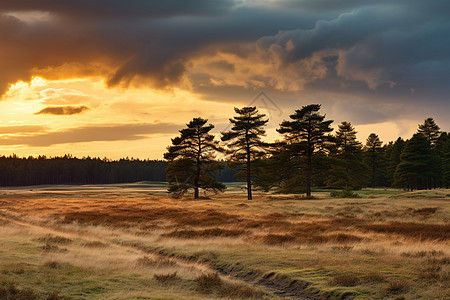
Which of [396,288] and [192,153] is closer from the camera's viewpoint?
[396,288]

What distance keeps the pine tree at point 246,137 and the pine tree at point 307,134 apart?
3.58 m

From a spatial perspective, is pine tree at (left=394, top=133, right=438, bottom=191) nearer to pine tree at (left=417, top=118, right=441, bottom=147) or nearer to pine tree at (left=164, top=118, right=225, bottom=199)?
pine tree at (left=417, top=118, right=441, bottom=147)

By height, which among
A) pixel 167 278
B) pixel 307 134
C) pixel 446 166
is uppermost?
pixel 307 134

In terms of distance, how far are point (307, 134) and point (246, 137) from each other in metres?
9.00

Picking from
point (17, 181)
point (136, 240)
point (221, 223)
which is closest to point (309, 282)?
point (136, 240)

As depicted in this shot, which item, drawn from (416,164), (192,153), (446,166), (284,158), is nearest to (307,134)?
(284,158)

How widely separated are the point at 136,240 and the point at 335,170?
4058 cm

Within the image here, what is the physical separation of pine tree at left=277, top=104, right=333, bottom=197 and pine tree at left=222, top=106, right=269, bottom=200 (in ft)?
11.7

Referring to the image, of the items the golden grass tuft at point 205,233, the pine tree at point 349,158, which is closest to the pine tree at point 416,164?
the pine tree at point 349,158

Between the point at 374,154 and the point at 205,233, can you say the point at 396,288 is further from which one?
the point at 374,154

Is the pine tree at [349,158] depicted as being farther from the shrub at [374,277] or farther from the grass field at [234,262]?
the shrub at [374,277]

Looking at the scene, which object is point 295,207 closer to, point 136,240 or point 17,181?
point 136,240

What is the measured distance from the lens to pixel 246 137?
2403 inches

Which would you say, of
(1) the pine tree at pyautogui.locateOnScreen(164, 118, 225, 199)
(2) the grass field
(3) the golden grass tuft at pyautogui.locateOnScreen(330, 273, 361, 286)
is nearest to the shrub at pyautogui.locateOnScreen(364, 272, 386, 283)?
(2) the grass field
